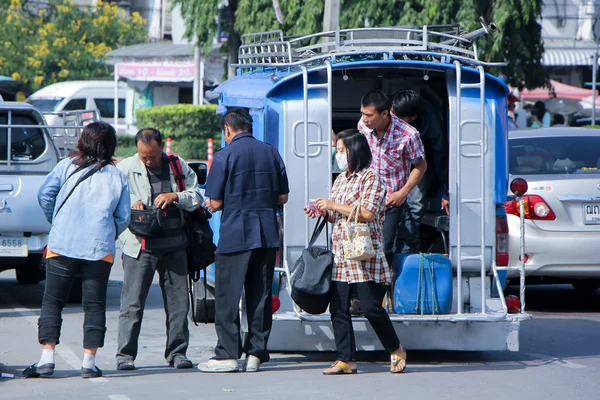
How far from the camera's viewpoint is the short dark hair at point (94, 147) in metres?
6.97

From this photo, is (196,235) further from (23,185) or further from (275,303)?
(23,185)

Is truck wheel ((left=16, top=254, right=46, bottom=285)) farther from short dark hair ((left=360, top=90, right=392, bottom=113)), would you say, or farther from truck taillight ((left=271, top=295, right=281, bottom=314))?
short dark hair ((left=360, top=90, right=392, bottom=113))

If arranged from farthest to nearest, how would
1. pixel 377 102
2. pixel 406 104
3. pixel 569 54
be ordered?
pixel 569 54
pixel 406 104
pixel 377 102

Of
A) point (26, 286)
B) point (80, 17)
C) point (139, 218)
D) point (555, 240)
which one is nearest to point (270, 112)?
point (139, 218)

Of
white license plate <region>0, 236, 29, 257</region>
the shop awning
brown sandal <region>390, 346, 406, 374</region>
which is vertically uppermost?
the shop awning

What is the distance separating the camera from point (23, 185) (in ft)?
32.8

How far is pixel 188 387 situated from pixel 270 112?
211 cm

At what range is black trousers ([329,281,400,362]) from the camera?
6.95m

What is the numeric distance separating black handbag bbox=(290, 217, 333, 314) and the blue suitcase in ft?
2.14

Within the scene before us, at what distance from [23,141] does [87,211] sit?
17.0 feet

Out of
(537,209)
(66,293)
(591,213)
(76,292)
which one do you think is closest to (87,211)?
(66,293)

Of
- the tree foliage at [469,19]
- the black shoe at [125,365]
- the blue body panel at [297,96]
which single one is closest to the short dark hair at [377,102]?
the blue body panel at [297,96]

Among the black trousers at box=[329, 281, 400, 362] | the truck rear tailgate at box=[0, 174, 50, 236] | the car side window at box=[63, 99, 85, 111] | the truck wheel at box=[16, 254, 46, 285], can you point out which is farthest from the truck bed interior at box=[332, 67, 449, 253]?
the car side window at box=[63, 99, 85, 111]

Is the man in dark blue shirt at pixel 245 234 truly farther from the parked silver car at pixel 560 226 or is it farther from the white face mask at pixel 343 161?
the parked silver car at pixel 560 226
